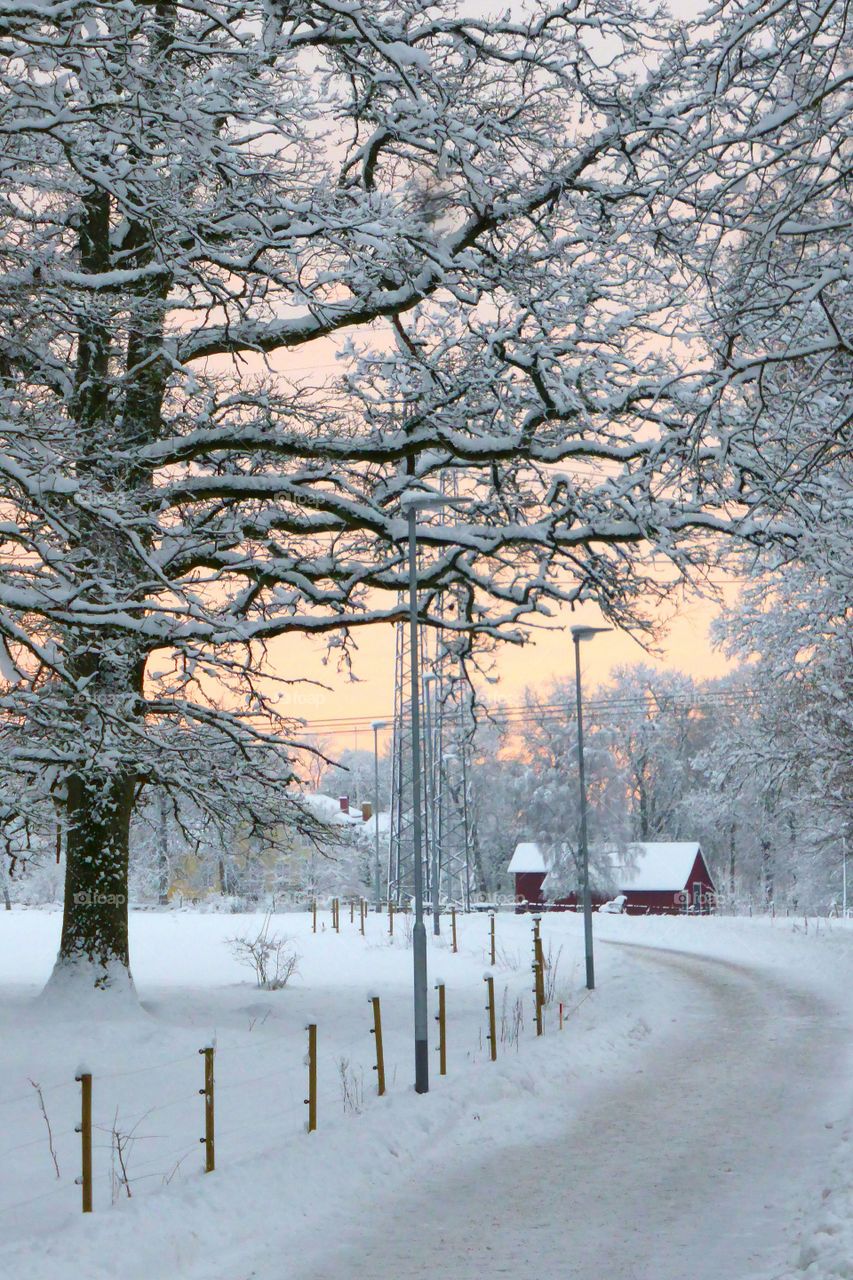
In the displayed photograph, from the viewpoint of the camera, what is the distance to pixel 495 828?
81.1 metres

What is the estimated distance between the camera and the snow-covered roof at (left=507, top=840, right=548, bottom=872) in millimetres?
70188

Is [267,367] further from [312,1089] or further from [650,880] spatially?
[650,880]

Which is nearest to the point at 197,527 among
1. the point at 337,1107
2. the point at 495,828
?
the point at 337,1107

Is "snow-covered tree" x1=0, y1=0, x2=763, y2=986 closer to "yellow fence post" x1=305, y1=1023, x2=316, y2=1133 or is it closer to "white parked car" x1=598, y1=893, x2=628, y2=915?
"yellow fence post" x1=305, y1=1023, x2=316, y2=1133

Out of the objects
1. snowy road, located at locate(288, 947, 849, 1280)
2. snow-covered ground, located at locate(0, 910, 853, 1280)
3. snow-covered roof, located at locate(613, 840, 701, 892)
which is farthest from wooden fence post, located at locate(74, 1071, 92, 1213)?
snow-covered roof, located at locate(613, 840, 701, 892)

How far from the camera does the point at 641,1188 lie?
32.5 ft

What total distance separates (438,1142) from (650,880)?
5905cm

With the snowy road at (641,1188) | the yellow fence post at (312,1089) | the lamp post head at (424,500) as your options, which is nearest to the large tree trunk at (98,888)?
the lamp post head at (424,500)

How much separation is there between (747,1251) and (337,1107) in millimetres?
4864

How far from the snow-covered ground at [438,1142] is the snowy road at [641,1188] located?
31mm

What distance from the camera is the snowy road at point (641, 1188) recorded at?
26.5ft

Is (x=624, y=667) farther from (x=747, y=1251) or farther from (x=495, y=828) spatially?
(x=747, y=1251)

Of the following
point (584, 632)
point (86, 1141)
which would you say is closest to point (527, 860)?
point (584, 632)

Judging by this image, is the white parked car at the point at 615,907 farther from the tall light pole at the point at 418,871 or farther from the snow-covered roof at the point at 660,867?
the tall light pole at the point at 418,871
